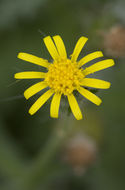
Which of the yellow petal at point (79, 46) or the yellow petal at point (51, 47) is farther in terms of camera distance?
the yellow petal at point (51, 47)

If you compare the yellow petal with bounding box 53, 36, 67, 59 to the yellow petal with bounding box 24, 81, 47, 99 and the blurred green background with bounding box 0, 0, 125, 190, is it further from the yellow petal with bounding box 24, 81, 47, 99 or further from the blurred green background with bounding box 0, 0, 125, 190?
the blurred green background with bounding box 0, 0, 125, 190

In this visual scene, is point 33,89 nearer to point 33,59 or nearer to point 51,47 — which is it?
point 33,59

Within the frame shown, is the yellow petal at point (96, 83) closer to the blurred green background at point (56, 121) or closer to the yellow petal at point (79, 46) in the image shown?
the yellow petal at point (79, 46)

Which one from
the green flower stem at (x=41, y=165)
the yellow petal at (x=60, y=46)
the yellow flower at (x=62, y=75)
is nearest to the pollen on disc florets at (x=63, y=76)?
the yellow flower at (x=62, y=75)

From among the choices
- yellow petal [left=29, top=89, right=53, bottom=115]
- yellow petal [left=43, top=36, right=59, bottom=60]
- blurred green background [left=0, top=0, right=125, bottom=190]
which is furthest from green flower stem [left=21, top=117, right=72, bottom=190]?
yellow petal [left=43, top=36, right=59, bottom=60]

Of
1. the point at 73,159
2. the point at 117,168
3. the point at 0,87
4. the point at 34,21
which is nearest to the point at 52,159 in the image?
the point at 73,159

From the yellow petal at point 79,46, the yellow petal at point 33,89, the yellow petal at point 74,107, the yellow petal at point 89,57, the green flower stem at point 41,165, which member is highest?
the yellow petal at point 79,46
